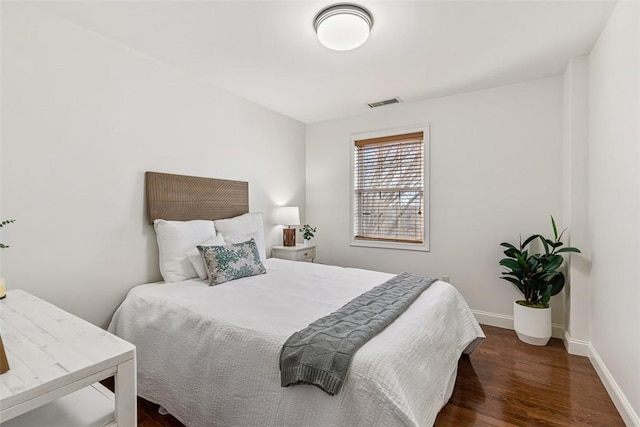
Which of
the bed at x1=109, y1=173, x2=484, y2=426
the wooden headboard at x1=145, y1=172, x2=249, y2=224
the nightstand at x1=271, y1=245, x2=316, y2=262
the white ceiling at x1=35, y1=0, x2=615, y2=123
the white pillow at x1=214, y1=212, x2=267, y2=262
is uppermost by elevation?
the white ceiling at x1=35, y1=0, x2=615, y2=123

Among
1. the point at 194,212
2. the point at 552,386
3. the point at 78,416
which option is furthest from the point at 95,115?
the point at 552,386

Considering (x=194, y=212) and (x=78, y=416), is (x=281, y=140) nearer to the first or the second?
(x=194, y=212)

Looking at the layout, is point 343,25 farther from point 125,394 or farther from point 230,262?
point 125,394

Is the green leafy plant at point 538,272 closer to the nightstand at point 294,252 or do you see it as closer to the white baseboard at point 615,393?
the white baseboard at point 615,393

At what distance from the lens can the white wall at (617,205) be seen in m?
1.72

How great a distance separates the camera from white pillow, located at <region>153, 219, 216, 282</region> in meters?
2.53

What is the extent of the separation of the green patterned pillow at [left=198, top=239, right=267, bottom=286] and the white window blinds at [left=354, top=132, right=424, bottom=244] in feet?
5.88

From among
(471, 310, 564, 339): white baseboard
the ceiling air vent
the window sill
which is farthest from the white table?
the ceiling air vent

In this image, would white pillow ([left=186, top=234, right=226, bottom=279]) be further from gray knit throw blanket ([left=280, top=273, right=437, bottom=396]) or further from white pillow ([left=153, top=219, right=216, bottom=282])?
gray knit throw blanket ([left=280, top=273, right=437, bottom=396])

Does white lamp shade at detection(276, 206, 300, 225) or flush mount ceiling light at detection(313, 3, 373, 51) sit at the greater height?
flush mount ceiling light at detection(313, 3, 373, 51)

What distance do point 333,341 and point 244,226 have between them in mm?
2043

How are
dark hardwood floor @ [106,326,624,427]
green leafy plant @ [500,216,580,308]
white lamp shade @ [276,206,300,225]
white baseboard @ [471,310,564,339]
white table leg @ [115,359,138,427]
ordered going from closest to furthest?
white table leg @ [115,359,138,427]
dark hardwood floor @ [106,326,624,427]
green leafy plant @ [500,216,580,308]
white baseboard @ [471,310,564,339]
white lamp shade @ [276,206,300,225]

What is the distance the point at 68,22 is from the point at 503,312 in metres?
4.53

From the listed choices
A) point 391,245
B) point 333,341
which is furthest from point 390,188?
point 333,341
